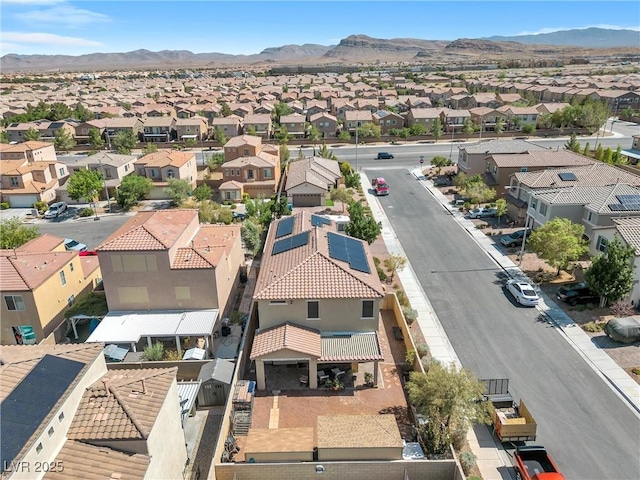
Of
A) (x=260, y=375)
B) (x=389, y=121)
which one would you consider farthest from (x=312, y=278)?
(x=389, y=121)

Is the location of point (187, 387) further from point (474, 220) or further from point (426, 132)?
point (426, 132)

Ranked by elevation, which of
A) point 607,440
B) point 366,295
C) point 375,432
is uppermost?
point 366,295

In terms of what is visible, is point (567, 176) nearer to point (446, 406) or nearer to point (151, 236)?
point (446, 406)

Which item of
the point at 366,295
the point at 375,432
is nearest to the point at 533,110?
the point at 366,295

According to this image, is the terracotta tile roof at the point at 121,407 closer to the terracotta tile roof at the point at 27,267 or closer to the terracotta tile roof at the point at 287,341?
the terracotta tile roof at the point at 287,341

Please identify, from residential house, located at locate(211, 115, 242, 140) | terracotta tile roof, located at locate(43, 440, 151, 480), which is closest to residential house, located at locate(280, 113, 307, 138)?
residential house, located at locate(211, 115, 242, 140)

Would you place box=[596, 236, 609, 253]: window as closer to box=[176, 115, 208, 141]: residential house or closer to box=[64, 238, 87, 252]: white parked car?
box=[64, 238, 87, 252]: white parked car

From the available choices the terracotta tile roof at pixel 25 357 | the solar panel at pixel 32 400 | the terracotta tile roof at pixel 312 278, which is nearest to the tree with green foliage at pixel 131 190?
the terracotta tile roof at pixel 312 278

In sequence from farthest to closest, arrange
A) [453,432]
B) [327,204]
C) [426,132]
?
[426,132] < [327,204] < [453,432]
